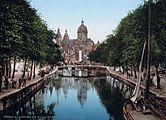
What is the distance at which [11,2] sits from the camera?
1439 inches

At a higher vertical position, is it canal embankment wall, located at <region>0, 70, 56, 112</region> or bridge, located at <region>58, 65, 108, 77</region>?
bridge, located at <region>58, 65, 108, 77</region>

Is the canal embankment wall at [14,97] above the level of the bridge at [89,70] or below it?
below

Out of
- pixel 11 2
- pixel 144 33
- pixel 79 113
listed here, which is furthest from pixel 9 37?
pixel 144 33

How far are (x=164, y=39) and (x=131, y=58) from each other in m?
11.4

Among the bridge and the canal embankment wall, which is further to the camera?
the bridge

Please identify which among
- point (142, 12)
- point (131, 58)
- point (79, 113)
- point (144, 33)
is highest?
point (142, 12)

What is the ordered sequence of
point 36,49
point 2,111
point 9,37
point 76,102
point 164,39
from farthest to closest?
point 36,49, point 76,102, point 164,39, point 9,37, point 2,111

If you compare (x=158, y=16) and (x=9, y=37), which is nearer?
(x=9, y=37)

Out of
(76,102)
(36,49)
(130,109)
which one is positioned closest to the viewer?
(130,109)

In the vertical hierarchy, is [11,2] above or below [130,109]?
above

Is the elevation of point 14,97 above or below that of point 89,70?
below

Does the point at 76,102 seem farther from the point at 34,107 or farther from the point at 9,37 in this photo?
the point at 9,37

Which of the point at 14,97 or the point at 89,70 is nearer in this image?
the point at 14,97

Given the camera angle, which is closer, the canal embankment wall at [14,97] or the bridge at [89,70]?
the canal embankment wall at [14,97]
